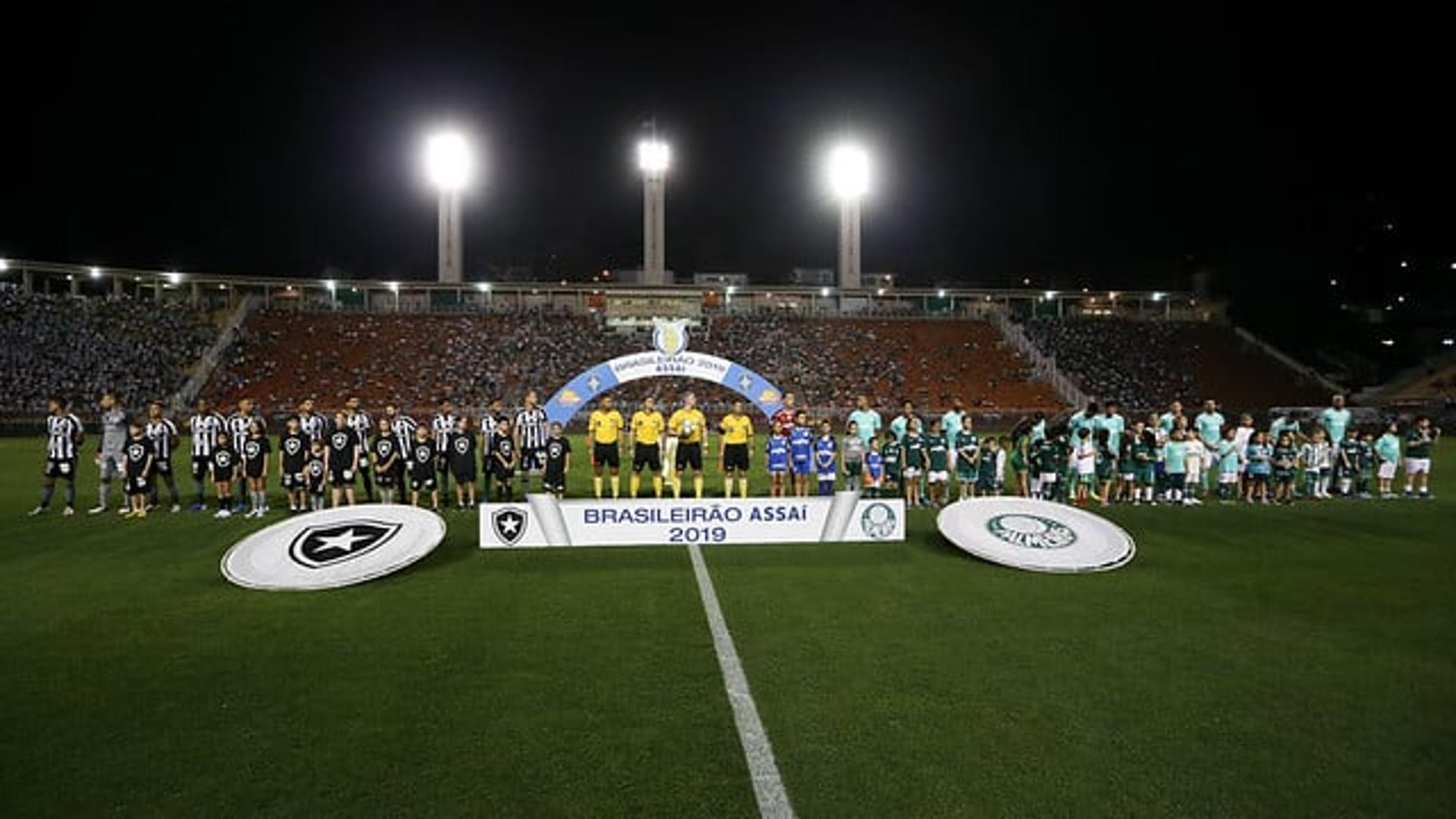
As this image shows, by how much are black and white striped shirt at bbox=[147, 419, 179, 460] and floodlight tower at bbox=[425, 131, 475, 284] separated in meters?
35.2

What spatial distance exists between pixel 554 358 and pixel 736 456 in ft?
106

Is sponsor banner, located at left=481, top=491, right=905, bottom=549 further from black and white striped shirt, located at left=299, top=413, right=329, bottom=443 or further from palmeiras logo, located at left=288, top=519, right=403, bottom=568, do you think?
black and white striped shirt, located at left=299, top=413, right=329, bottom=443

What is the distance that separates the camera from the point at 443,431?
45.7 feet

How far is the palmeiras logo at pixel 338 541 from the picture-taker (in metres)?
8.89

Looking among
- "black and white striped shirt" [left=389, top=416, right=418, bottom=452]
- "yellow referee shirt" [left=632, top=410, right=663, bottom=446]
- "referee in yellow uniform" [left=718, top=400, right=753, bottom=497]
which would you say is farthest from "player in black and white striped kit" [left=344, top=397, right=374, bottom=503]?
"referee in yellow uniform" [left=718, top=400, right=753, bottom=497]

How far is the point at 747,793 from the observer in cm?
428

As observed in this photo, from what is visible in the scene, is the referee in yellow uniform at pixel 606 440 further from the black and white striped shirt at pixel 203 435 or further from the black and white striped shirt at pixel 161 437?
the black and white striped shirt at pixel 161 437

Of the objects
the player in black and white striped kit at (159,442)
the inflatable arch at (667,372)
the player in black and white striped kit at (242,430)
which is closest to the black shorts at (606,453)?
the inflatable arch at (667,372)

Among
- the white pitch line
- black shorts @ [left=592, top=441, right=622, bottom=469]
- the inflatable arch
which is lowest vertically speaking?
the white pitch line

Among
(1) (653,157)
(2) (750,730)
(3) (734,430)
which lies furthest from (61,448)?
(1) (653,157)

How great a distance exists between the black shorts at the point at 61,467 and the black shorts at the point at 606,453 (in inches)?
312

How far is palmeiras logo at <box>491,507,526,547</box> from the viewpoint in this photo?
10.4 m

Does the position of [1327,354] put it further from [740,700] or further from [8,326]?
[8,326]

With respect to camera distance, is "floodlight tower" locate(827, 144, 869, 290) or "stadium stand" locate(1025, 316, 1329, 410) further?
"floodlight tower" locate(827, 144, 869, 290)
